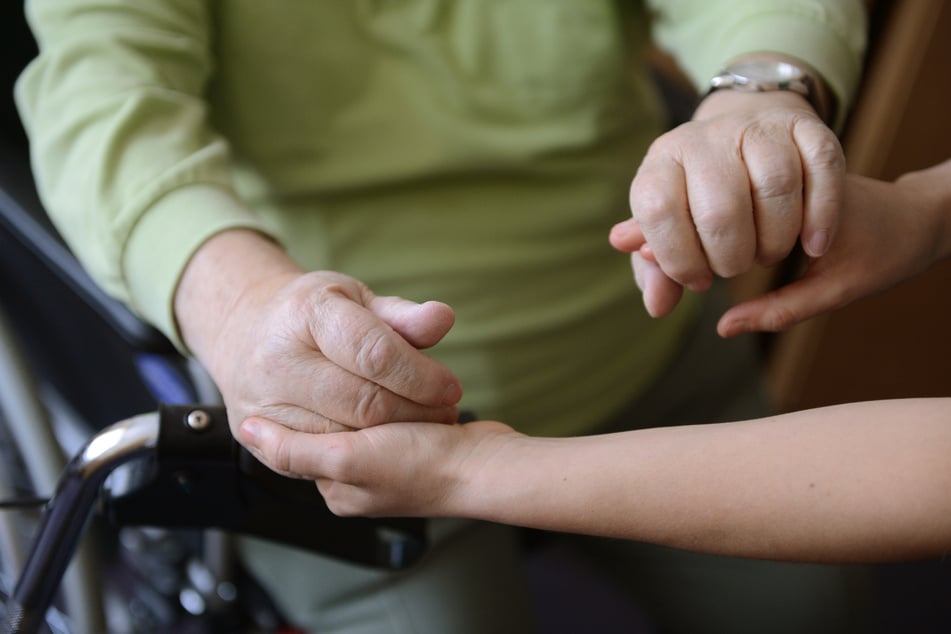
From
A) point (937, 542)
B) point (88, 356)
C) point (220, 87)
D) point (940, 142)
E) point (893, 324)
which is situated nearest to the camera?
point (937, 542)

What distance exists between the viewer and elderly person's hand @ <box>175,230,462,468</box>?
456 millimetres

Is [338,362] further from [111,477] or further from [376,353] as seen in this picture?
[111,477]

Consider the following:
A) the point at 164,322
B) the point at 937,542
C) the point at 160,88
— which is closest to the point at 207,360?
the point at 164,322

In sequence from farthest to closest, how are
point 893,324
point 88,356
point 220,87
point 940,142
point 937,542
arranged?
point 893,324
point 940,142
point 88,356
point 220,87
point 937,542

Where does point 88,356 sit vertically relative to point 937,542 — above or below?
below

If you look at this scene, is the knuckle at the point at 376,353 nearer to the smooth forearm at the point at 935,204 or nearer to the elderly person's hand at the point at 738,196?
the elderly person's hand at the point at 738,196

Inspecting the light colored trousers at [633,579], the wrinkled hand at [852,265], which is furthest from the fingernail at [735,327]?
the light colored trousers at [633,579]

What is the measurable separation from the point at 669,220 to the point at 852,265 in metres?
0.12

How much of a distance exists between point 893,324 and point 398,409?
105cm

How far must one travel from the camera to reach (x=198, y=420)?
19.6 inches

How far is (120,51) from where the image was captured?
0.59m

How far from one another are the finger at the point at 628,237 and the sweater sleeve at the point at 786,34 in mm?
187

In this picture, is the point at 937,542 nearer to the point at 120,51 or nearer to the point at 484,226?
the point at 484,226

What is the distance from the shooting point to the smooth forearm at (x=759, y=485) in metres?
0.40
